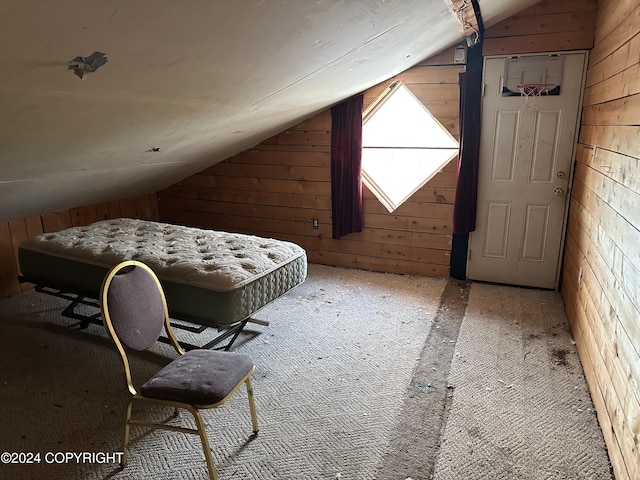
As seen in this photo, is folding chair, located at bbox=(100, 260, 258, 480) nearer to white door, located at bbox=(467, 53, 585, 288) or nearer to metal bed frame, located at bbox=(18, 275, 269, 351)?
metal bed frame, located at bbox=(18, 275, 269, 351)

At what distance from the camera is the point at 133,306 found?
1.84 m

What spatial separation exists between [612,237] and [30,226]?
4.02 metres

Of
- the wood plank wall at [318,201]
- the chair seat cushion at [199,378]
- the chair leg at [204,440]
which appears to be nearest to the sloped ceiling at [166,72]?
the wood plank wall at [318,201]

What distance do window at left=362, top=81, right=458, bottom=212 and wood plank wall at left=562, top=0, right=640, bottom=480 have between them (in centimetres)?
111

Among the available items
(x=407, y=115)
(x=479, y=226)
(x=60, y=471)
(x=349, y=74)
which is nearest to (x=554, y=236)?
(x=479, y=226)

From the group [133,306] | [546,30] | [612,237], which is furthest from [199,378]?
[546,30]

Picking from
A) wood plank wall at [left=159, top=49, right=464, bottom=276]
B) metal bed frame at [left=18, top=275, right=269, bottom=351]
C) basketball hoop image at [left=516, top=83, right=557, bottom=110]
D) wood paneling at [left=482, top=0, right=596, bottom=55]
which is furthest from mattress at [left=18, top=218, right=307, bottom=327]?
wood paneling at [left=482, top=0, right=596, bottom=55]

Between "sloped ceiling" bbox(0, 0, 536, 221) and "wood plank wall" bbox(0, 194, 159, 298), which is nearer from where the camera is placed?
"sloped ceiling" bbox(0, 0, 536, 221)

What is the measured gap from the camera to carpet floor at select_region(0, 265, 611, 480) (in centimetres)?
185

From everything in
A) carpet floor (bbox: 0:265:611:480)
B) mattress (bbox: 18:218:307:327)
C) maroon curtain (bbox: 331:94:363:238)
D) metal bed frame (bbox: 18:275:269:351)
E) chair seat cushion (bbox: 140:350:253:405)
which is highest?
maroon curtain (bbox: 331:94:363:238)

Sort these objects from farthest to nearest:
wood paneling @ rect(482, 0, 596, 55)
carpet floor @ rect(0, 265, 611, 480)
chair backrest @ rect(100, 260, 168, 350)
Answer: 1. wood paneling @ rect(482, 0, 596, 55)
2. carpet floor @ rect(0, 265, 611, 480)
3. chair backrest @ rect(100, 260, 168, 350)

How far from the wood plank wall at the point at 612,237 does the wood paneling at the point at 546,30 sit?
0.44ft

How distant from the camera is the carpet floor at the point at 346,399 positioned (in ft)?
6.08

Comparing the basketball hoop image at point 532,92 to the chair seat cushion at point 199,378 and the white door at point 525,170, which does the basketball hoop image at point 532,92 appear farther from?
the chair seat cushion at point 199,378
